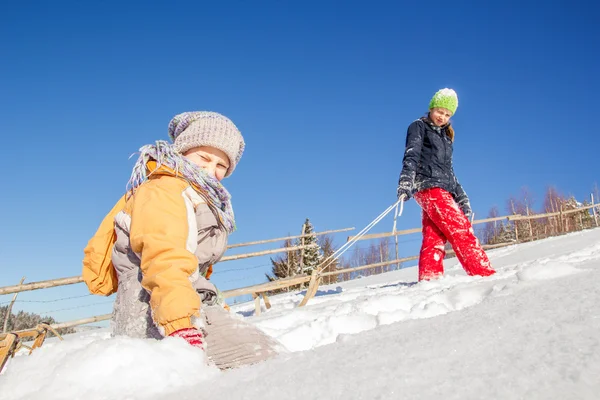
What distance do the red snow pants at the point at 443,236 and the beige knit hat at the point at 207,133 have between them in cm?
188

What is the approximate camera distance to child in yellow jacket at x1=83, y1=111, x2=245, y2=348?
1.27m

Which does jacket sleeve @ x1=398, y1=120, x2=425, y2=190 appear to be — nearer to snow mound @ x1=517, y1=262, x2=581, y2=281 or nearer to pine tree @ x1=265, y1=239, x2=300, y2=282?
snow mound @ x1=517, y1=262, x2=581, y2=281

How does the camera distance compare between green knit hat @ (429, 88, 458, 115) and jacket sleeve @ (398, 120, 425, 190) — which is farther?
green knit hat @ (429, 88, 458, 115)

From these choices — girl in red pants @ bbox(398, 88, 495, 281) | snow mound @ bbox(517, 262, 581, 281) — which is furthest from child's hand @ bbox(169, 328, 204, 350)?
girl in red pants @ bbox(398, 88, 495, 281)

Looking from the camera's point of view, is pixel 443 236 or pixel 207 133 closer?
pixel 207 133

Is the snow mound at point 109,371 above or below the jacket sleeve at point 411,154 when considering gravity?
below

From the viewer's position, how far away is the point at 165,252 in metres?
1.33

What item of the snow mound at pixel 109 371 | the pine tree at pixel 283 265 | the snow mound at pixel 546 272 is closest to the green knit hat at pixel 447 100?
the snow mound at pixel 546 272

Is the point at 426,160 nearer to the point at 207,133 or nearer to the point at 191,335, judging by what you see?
the point at 207,133

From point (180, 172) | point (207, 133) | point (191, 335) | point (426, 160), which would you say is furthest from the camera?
point (426, 160)

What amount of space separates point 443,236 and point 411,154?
0.73 meters

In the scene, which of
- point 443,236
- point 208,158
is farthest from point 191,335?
point 443,236

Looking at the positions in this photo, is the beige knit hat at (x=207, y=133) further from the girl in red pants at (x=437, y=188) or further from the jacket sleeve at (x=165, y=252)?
the girl in red pants at (x=437, y=188)

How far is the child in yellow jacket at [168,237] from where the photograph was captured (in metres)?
1.27
